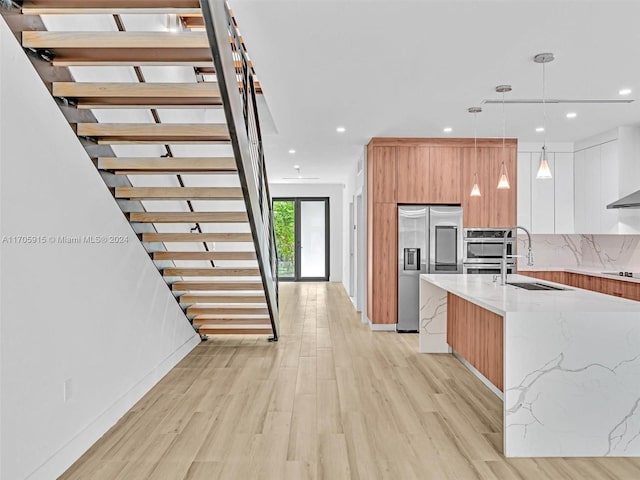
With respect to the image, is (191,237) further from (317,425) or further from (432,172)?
(432,172)

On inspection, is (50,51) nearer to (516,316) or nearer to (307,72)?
(307,72)

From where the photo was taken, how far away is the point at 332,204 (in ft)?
37.7

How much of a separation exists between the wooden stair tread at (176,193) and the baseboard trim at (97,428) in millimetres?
1476

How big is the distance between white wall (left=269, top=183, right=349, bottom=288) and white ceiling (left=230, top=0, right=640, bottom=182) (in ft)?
19.8

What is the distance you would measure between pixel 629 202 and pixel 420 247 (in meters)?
2.37

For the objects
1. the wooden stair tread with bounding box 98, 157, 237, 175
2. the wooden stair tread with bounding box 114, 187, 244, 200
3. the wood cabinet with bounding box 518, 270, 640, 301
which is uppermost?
the wooden stair tread with bounding box 98, 157, 237, 175

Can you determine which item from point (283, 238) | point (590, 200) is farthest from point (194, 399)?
Answer: point (283, 238)

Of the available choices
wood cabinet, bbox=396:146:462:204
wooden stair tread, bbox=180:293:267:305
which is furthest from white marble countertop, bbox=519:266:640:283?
wooden stair tread, bbox=180:293:267:305

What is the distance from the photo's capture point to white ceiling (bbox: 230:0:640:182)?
265cm

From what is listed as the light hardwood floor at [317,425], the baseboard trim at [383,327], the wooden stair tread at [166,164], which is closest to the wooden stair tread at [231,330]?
the light hardwood floor at [317,425]

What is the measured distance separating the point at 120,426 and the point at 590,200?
5.87 m

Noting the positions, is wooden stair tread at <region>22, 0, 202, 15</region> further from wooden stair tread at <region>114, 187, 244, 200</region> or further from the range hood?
the range hood

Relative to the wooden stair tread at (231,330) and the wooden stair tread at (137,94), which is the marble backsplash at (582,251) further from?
the wooden stair tread at (137,94)

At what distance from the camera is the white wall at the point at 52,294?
6.83ft
